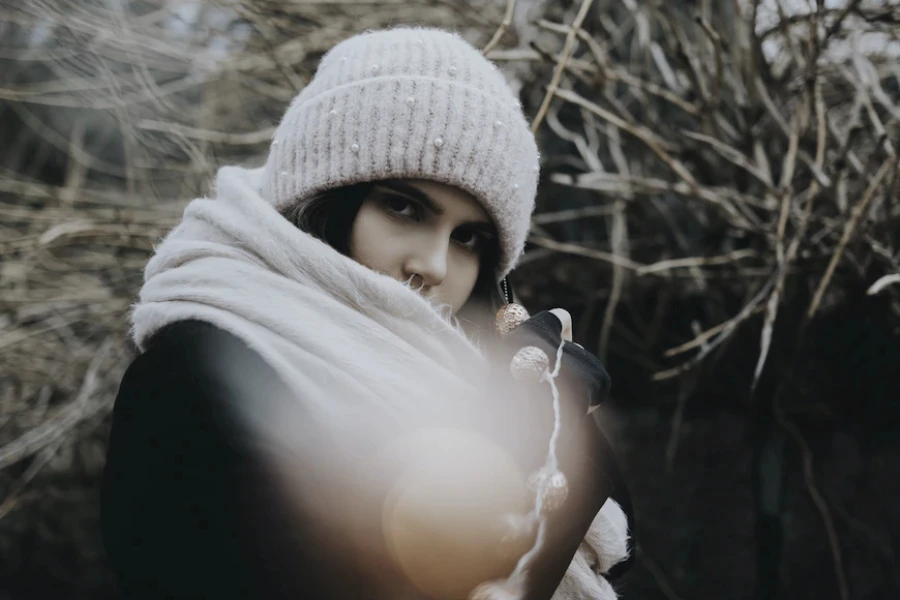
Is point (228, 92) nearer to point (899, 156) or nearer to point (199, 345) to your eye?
point (199, 345)

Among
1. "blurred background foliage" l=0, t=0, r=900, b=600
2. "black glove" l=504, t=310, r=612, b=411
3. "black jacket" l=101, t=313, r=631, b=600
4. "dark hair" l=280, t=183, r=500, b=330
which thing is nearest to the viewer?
"black jacket" l=101, t=313, r=631, b=600

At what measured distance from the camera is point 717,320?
1.60 m

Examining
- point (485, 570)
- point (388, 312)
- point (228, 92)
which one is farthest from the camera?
point (228, 92)

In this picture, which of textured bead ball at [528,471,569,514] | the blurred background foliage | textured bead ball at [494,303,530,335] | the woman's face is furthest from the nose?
the blurred background foliage

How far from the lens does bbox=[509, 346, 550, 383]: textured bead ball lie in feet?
2.39

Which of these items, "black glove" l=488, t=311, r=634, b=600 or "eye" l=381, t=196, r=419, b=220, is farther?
"eye" l=381, t=196, r=419, b=220

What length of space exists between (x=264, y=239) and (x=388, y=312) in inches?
6.7

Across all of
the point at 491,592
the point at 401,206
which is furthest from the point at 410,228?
the point at 491,592

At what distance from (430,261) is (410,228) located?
0.16 ft

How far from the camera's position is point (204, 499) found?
0.65m

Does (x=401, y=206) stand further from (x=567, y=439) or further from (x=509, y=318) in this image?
(x=567, y=439)

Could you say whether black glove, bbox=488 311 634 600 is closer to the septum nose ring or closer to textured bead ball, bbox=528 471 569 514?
textured bead ball, bbox=528 471 569 514

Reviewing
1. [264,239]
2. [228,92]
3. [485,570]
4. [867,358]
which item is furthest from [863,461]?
[228,92]

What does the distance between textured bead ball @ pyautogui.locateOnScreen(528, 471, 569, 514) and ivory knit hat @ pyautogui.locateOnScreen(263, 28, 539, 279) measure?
1.17 ft
